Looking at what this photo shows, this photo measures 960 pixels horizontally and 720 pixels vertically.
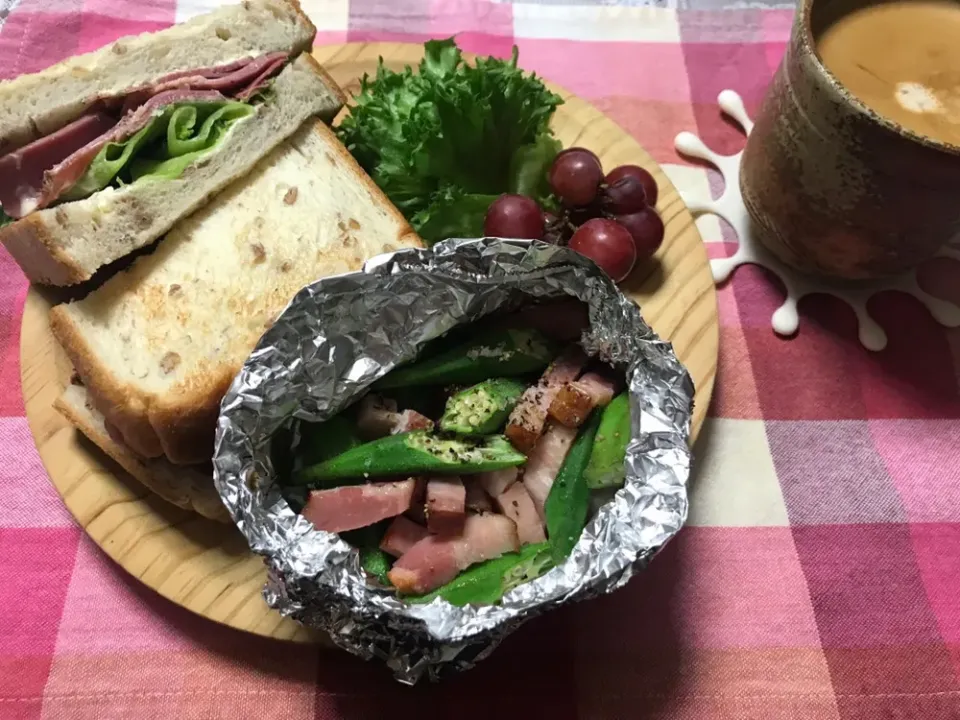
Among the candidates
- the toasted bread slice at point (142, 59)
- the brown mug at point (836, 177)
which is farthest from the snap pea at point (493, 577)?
the toasted bread slice at point (142, 59)

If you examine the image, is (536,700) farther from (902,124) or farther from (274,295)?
(902,124)

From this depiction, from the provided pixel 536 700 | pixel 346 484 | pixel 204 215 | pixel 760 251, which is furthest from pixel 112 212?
pixel 760 251

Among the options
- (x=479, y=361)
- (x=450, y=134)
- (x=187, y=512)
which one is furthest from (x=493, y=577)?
(x=450, y=134)

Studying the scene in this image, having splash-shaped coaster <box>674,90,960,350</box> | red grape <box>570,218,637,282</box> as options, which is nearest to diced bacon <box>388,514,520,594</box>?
red grape <box>570,218,637,282</box>

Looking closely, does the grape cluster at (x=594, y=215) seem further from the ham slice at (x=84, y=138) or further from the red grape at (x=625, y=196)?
the ham slice at (x=84, y=138)

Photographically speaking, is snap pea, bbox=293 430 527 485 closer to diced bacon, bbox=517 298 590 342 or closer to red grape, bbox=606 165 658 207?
diced bacon, bbox=517 298 590 342

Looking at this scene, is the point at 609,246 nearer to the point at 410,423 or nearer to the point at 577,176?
the point at 577,176
